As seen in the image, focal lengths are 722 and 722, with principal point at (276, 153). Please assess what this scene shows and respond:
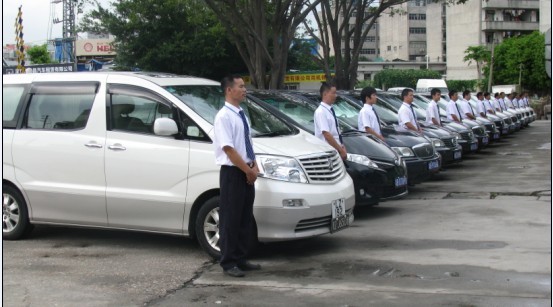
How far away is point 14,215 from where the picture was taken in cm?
808

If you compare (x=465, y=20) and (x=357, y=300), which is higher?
(x=465, y=20)

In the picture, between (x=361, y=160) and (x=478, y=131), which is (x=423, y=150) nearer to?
(x=361, y=160)

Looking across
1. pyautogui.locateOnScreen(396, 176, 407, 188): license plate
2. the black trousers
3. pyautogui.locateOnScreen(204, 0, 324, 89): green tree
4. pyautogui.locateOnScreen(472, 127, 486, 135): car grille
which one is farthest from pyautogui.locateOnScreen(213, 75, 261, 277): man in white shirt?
pyautogui.locateOnScreen(472, 127, 486, 135): car grille

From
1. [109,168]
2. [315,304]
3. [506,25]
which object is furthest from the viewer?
[506,25]

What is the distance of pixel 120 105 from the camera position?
24.9 feet

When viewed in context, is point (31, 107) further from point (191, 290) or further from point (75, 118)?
point (191, 290)

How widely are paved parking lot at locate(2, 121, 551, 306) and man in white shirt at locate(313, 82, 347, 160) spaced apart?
103 cm

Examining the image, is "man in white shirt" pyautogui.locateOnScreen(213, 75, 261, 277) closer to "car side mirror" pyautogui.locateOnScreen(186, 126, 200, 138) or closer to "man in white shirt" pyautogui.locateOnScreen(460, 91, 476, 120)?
"car side mirror" pyautogui.locateOnScreen(186, 126, 200, 138)

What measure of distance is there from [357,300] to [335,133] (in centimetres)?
373

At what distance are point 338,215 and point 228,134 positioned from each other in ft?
5.11

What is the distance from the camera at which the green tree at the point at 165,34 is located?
34.0m

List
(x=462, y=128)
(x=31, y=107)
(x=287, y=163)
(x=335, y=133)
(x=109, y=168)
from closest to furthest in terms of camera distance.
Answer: (x=287, y=163) → (x=109, y=168) → (x=31, y=107) → (x=335, y=133) → (x=462, y=128)

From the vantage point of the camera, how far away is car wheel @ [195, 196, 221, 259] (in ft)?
22.7

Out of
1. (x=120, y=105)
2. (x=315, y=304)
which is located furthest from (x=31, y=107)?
(x=315, y=304)
